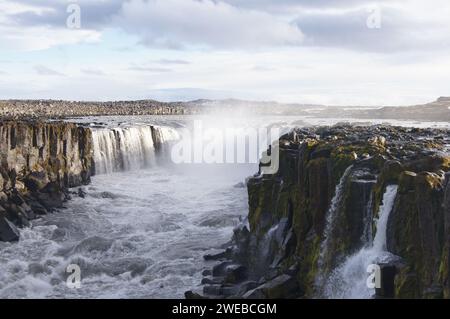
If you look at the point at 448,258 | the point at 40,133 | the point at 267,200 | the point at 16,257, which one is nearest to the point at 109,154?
the point at 40,133

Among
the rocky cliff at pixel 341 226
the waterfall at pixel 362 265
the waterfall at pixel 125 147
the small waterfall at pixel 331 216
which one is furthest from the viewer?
the waterfall at pixel 125 147

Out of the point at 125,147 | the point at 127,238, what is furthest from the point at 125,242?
the point at 125,147

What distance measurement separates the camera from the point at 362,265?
1827cm

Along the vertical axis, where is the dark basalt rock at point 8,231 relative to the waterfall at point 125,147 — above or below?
below

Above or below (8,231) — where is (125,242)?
below

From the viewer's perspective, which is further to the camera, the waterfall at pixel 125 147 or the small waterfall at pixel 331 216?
the waterfall at pixel 125 147

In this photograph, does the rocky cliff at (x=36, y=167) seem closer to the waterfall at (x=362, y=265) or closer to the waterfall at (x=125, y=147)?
the waterfall at (x=125, y=147)

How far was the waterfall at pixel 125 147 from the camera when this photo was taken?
62094mm

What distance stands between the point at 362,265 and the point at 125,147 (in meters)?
50.6

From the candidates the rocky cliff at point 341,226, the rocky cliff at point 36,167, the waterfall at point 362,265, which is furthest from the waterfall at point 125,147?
the waterfall at point 362,265

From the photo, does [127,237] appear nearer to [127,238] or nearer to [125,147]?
[127,238]

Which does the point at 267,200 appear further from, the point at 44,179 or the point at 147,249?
the point at 44,179

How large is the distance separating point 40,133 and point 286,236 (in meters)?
34.7

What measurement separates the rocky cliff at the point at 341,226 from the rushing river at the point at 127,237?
318 centimetres
